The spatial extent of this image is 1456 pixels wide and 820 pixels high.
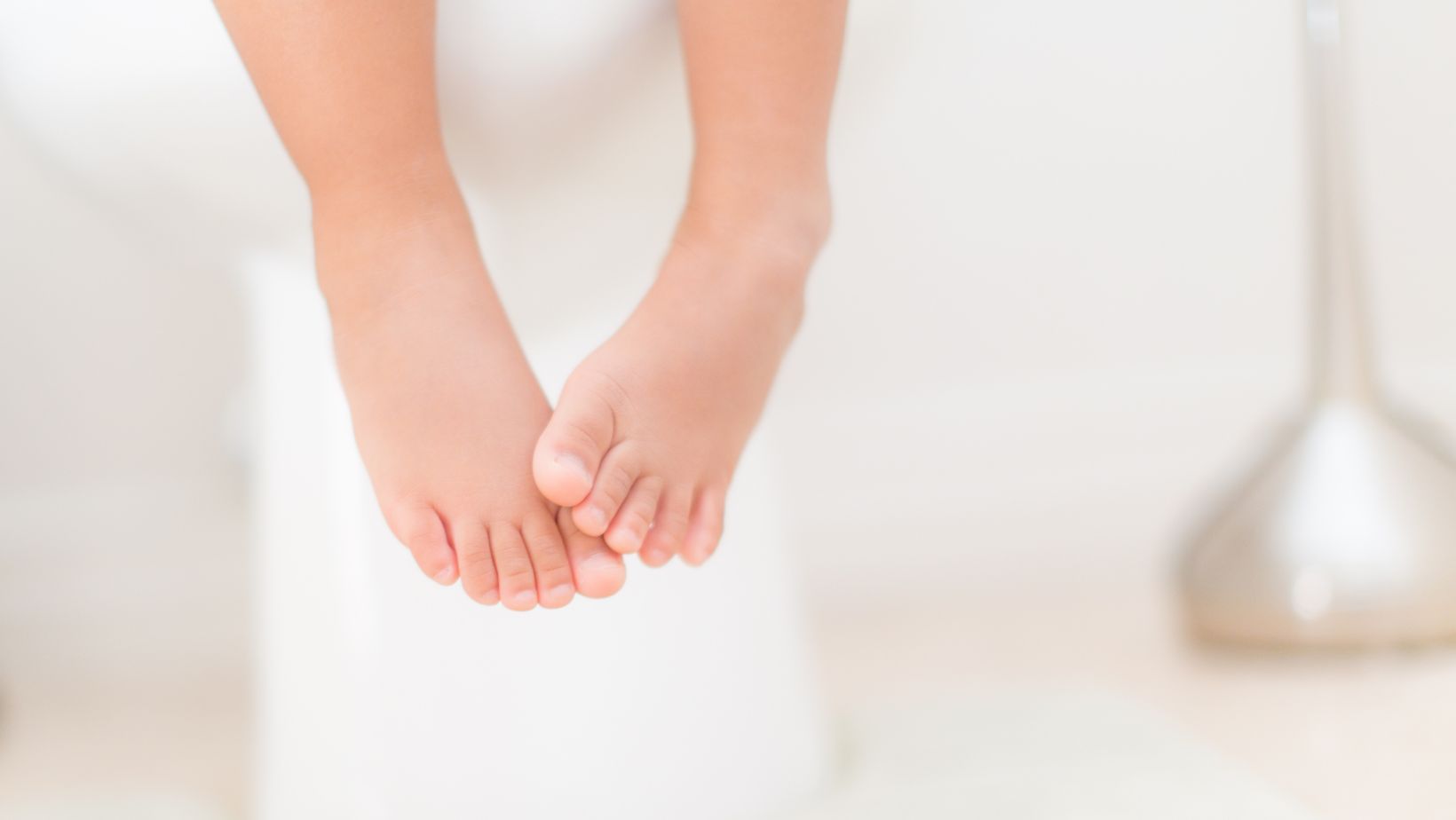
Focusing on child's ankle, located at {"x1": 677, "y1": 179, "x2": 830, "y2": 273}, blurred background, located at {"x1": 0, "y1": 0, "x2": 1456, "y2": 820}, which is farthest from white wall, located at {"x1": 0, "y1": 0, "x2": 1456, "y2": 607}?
child's ankle, located at {"x1": 677, "y1": 179, "x2": 830, "y2": 273}

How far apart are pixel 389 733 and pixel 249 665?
511mm

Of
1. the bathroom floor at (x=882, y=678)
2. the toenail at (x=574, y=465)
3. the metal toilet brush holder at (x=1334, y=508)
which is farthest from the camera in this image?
the metal toilet brush holder at (x=1334, y=508)

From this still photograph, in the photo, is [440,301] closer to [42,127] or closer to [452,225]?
[452,225]

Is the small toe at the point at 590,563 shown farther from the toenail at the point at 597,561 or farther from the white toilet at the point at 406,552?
the white toilet at the point at 406,552

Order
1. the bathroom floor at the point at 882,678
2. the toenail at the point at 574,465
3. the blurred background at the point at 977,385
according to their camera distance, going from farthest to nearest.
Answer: the blurred background at the point at 977,385
the bathroom floor at the point at 882,678
the toenail at the point at 574,465

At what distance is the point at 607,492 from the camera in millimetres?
556

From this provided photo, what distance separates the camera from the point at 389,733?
721 millimetres

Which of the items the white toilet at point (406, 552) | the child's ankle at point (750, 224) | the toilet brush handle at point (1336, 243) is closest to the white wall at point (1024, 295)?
the toilet brush handle at point (1336, 243)

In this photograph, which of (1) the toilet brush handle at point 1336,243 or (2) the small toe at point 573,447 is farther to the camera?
(1) the toilet brush handle at point 1336,243

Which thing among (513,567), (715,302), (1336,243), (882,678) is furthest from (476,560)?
(1336,243)

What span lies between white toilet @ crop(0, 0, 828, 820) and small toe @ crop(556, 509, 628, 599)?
0.58 ft

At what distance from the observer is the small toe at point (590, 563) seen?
0.56 metres

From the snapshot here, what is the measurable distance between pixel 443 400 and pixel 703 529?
0.37 ft

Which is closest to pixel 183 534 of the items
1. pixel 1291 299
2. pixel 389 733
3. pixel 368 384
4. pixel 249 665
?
pixel 249 665
